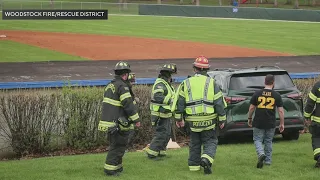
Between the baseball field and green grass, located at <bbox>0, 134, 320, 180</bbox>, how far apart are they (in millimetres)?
16

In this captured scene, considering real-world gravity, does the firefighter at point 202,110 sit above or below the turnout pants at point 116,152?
above

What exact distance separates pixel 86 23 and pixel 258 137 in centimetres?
4677

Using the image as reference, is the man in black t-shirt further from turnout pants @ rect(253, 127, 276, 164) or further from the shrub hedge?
the shrub hedge

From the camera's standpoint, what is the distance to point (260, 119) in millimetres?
8867

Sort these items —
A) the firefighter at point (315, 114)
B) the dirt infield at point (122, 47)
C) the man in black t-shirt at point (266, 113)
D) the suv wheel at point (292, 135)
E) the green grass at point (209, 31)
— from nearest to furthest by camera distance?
the man in black t-shirt at point (266, 113) → the firefighter at point (315, 114) → the suv wheel at point (292, 135) → the dirt infield at point (122, 47) → the green grass at point (209, 31)

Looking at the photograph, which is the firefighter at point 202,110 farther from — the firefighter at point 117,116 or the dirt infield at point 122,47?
the dirt infield at point 122,47

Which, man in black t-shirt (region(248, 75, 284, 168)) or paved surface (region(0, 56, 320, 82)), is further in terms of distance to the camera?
paved surface (region(0, 56, 320, 82))

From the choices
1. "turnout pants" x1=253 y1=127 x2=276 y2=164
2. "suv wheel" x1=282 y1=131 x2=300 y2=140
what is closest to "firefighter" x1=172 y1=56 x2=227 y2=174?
"turnout pants" x1=253 y1=127 x2=276 y2=164

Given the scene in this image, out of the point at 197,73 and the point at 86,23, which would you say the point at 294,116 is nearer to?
the point at 197,73

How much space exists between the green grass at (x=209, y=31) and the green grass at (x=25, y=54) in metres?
12.4

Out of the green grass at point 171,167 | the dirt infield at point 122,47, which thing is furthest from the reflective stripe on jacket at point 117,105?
the dirt infield at point 122,47

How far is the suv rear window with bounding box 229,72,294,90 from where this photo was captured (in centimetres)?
1112

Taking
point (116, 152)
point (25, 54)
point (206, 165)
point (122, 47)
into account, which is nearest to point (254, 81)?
point (206, 165)

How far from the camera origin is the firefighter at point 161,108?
378 inches
